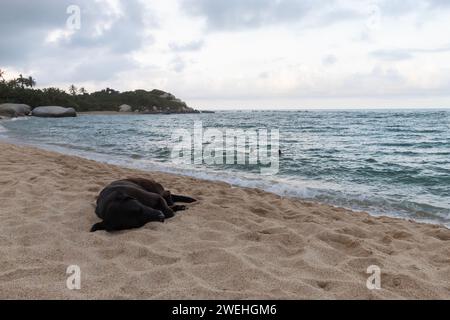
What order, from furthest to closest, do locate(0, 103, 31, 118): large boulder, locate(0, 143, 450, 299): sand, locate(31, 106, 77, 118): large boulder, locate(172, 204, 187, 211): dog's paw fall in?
1. locate(31, 106, 77, 118): large boulder
2. locate(0, 103, 31, 118): large boulder
3. locate(172, 204, 187, 211): dog's paw
4. locate(0, 143, 450, 299): sand

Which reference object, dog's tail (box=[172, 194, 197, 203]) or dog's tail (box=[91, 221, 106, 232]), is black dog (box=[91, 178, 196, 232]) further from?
dog's tail (box=[172, 194, 197, 203])

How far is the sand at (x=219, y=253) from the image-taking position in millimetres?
3572

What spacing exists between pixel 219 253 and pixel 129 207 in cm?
170

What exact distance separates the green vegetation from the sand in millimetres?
81758

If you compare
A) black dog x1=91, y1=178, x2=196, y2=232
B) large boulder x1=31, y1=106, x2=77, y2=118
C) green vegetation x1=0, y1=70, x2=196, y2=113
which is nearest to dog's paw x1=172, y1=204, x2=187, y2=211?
black dog x1=91, y1=178, x2=196, y2=232

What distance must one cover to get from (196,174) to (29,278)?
27.7 ft

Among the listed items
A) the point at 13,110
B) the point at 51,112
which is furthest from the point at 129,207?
the point at 51,112

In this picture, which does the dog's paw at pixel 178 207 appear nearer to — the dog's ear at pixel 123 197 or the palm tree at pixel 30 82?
the dog's ear at pixel 123 197

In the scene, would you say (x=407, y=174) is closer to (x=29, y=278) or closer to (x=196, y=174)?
(x=196, y=174)

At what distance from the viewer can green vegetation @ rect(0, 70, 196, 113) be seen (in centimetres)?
8119

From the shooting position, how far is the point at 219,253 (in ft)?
14.3

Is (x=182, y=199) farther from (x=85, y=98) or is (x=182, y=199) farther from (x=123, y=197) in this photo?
(x=85, y=98)
